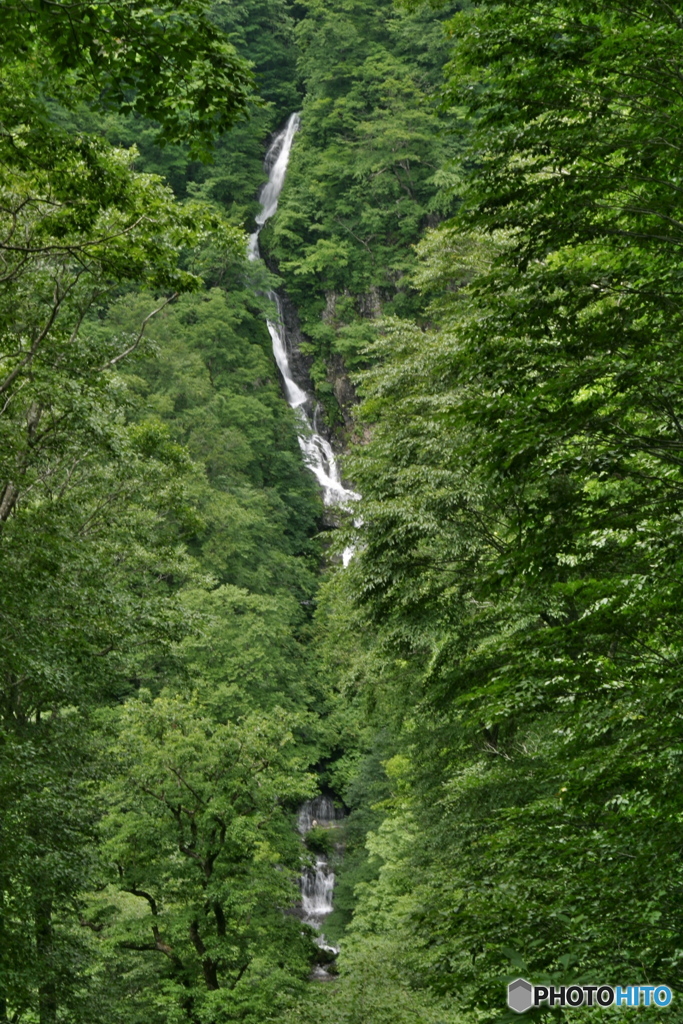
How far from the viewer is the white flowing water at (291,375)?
38.1 meters

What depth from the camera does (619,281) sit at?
446cm

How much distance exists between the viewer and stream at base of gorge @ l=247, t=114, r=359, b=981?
83.5ft

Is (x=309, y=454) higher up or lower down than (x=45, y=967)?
higher up

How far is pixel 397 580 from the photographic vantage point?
11.1 metres

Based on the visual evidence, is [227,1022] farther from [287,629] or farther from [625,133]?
[287,629]

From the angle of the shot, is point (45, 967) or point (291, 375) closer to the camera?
point (45, 967)

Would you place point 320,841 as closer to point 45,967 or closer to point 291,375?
point 45,967

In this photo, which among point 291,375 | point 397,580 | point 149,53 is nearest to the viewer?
point 149,53

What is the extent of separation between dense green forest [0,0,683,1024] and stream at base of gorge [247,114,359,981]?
918mm

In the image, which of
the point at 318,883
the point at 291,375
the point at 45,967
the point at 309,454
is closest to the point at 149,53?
the point at 45,967

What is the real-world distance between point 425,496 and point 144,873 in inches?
338

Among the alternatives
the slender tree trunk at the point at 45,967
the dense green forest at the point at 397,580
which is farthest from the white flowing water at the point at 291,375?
the slender tree trunk at the point at 45,967

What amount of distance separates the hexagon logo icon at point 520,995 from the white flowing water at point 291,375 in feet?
95.5

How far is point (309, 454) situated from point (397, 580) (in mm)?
27319
